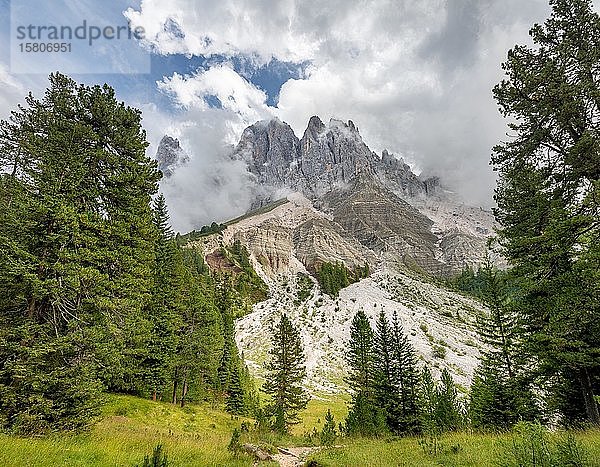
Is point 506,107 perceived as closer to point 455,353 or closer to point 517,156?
point 517,156

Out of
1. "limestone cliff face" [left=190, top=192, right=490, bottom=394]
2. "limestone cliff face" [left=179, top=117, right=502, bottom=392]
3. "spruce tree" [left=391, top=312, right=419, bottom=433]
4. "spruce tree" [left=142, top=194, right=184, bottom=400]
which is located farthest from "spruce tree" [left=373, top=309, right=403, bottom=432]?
"limestone cliff face" [left=190, top=192, right=490, bottom=394]

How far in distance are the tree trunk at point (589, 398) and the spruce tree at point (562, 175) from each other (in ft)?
0.12

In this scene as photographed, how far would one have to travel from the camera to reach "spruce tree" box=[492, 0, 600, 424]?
34.3 feet

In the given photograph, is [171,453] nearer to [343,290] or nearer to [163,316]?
[163,316]

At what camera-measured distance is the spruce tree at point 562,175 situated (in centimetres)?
1047

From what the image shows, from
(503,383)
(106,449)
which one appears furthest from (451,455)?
(503,383)

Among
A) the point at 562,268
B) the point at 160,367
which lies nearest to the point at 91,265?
the point at 160,367

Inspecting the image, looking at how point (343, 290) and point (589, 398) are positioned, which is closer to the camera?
point (589, 398)

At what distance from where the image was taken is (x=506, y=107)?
12.5m

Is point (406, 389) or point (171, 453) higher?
point (406, 389)

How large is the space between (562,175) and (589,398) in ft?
29.2

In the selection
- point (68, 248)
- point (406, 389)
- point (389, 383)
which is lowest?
point (406, 389)

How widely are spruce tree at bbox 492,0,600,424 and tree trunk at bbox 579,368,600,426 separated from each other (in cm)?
4

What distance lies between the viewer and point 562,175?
11.7 metres
